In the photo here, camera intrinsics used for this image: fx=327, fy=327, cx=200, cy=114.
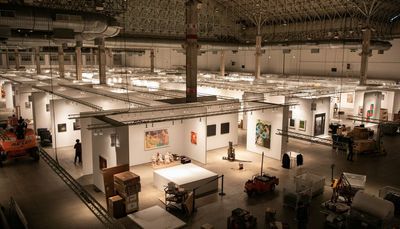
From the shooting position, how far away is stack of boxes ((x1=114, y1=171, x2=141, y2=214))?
981 centimetres

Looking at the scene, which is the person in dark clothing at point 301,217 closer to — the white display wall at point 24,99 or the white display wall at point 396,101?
the white display wall at point 396,101

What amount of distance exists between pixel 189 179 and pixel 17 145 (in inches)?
338

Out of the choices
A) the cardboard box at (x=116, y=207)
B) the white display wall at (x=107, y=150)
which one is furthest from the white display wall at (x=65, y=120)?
the cardboard box at (x=116, y=207)

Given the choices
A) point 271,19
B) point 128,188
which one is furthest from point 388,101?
point 128,188

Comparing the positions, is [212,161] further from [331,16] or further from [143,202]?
[331,16]

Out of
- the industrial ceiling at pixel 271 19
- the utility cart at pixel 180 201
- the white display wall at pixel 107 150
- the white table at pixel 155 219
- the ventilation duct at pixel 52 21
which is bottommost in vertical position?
the white table at pixel 155 219

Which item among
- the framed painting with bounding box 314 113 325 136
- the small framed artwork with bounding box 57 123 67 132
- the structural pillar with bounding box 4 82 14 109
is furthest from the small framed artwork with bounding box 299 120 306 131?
the structural pillar with bounding box 4 82 14 109

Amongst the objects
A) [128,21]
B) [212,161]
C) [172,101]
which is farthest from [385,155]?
[128,21]

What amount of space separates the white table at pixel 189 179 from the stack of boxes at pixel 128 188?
160 cm

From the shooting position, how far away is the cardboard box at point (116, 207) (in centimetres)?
972

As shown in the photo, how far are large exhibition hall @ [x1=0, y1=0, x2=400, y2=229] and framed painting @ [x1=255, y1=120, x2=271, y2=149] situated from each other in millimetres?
64

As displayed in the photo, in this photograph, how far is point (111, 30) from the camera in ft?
51.7

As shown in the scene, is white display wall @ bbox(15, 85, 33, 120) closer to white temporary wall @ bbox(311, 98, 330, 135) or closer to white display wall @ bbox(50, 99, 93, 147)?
white display wall @ bbox(50, 99, 93, 147)

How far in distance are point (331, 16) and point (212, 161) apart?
747 inches
